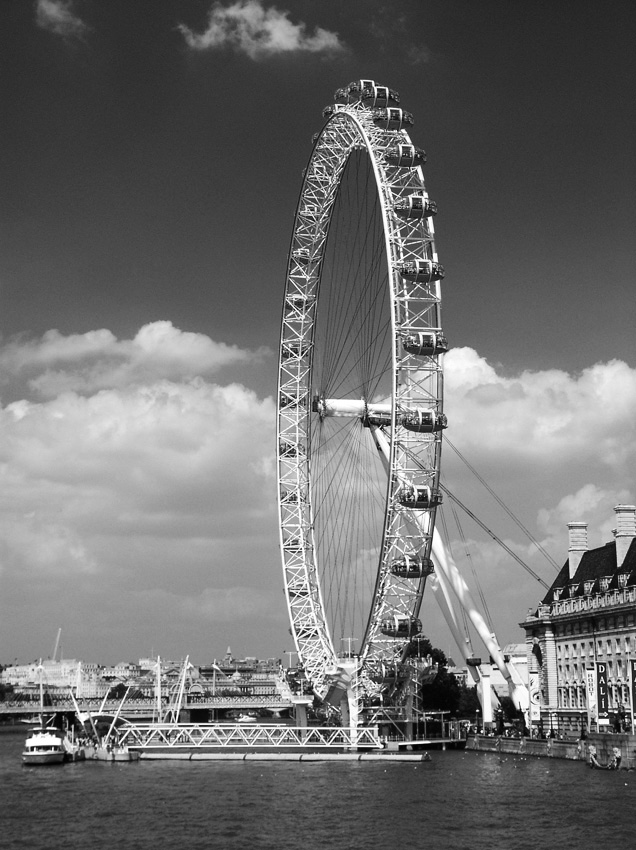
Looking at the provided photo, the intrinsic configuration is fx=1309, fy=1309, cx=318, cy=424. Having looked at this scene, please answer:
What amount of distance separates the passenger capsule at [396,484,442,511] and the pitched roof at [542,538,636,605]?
16.8 meters

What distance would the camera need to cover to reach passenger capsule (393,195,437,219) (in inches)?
2822

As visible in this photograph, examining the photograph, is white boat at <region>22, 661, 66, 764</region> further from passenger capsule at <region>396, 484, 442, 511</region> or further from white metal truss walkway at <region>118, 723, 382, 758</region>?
passenger capsule at <region>396, 484, 442, 511</region>

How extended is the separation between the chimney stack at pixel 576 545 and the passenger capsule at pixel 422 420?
25862 millimetres

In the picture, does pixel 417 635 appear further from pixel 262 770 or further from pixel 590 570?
pixel 590 570

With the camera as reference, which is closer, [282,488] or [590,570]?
[282,488]

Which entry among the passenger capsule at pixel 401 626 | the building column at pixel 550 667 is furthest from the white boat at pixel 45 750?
the building column at pixel 550 667

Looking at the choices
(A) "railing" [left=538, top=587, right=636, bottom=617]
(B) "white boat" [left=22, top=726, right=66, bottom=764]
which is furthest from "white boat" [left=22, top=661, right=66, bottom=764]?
(A) "railing" [left=538, top=587, right=636, bottom=617]

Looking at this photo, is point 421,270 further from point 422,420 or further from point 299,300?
point 299,300

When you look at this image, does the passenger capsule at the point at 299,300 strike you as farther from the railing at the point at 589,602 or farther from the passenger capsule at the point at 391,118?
the railing at the point at 589,602

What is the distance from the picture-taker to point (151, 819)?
47500mm

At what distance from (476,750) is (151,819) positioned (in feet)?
136

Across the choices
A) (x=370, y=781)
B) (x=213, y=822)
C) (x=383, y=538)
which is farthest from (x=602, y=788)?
(x=383, y=538)

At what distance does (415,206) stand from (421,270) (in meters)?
3.68

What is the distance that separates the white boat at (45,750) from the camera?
8033cm
